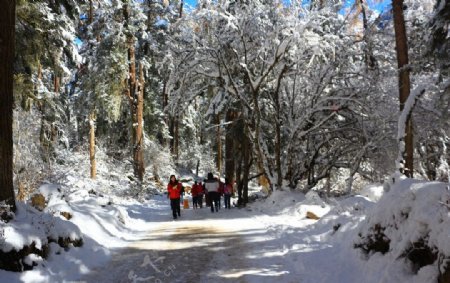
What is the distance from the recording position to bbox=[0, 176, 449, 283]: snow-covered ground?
6.94 meters

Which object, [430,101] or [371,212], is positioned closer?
[371,212]

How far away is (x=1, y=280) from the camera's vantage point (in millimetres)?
6113

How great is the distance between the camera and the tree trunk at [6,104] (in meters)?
7.55

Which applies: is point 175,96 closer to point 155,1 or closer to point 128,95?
point 128,95

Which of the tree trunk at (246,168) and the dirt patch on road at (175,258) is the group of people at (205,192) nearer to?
the tree trunk at (246,168)

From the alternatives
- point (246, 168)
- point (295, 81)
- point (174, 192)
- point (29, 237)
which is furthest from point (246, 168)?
point (29, 237)

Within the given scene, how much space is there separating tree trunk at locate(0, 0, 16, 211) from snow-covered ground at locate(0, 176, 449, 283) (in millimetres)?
1307

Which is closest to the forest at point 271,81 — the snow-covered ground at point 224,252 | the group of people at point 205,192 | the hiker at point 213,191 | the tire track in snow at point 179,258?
the group of people at point 205,192

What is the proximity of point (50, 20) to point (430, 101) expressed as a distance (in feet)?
49.6

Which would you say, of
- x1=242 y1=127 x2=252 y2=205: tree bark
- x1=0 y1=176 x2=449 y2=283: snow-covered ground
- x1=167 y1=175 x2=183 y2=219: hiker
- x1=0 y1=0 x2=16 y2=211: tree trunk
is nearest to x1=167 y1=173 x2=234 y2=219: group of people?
x1=167 y1=175 x2=183 y2=219: hiker

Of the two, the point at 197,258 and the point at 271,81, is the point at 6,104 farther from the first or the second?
the point at 271,81

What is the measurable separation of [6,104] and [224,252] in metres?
5.00

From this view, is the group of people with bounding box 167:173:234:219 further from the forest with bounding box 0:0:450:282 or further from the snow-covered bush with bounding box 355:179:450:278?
the snow-covered bush with bounding box 355:179:450:278

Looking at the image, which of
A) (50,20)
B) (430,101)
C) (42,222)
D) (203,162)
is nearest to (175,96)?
(50,20)
